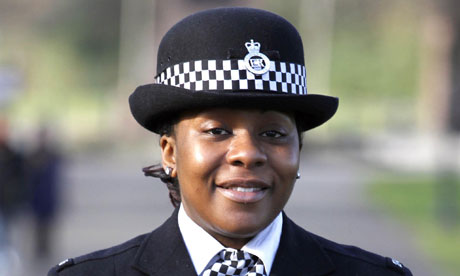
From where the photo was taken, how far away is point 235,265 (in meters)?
2.86

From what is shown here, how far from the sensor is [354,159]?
35.2 m

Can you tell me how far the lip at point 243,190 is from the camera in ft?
9.01

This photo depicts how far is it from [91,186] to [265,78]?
823 inches

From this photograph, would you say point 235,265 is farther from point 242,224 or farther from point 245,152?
point 245,152

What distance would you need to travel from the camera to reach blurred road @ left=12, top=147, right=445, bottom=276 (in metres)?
12.4

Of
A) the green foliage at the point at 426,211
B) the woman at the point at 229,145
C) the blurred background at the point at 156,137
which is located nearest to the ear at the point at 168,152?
the woman at the point at 229,145

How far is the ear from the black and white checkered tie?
32 cm

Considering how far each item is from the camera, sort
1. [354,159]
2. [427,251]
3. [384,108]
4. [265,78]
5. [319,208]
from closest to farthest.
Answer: [265,78]
[427,251]
[319,208]
[354,159]
[384,108]

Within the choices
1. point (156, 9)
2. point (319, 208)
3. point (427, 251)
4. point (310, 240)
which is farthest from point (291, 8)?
point (310, 240)

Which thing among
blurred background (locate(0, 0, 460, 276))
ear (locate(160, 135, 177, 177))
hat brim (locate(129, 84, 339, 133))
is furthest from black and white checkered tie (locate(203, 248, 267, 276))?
blurred background (locate(0, 0, 460, 276))

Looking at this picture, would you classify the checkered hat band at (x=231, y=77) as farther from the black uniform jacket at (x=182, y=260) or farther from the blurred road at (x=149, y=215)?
the blurred road at (x=149, y=215)

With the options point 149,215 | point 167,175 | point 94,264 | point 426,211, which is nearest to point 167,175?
point 167,175

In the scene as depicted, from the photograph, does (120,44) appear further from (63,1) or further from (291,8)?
(291,8)

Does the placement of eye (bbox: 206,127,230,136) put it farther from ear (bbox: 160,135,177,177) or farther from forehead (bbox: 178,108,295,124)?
ear (bbox: 160,135,177,177)
